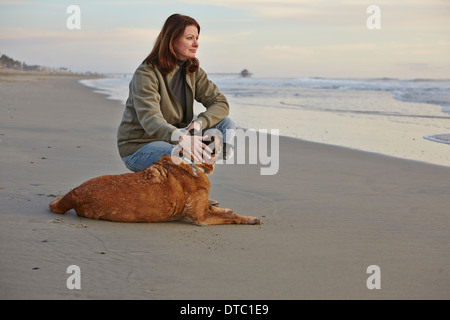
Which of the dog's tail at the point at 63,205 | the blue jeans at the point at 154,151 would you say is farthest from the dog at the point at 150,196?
the blue jeans at the point at 154,151

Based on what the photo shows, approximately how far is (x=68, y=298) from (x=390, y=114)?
47.1 ft

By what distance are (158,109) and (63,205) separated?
1.00 metres

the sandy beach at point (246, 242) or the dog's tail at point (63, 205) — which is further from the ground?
the dog's tail at point (63, 205)

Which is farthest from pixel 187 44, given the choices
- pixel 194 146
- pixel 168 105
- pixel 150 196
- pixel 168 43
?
pixel 150 196

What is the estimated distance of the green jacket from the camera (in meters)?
3.96

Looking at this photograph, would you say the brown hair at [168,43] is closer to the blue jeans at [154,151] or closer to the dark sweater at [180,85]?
the dark sweater at [180,85]

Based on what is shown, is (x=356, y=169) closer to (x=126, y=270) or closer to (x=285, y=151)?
(x=285, y=151)

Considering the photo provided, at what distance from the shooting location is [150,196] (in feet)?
12.7

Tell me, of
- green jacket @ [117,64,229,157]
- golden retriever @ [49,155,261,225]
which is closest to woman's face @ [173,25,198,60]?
green jacket @ [117,64,229,157]

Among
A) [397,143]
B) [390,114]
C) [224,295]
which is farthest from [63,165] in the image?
[390,114]

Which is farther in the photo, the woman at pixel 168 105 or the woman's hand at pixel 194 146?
the woman at pixel 168 105

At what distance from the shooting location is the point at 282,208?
4.75 meters

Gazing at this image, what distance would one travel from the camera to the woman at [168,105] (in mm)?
3980

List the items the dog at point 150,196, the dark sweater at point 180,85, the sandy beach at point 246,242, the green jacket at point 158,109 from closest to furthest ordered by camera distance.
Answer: the sandy beach at point 246,242 → the dog at point 150,196 → the green jacket at point 158,109 → the dark sweater at point 180,85
